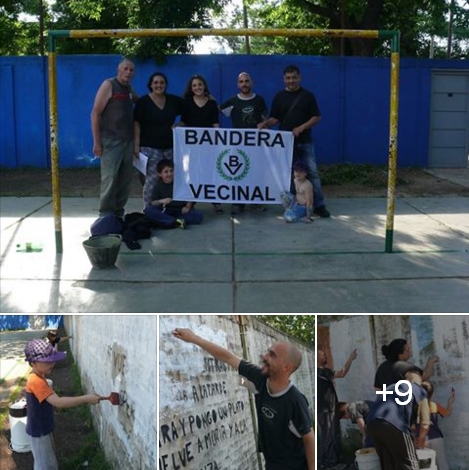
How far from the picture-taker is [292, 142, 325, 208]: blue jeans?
29.8 feet

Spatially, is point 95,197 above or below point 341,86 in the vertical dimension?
below

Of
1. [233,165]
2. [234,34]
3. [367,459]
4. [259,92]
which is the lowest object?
[367,459]

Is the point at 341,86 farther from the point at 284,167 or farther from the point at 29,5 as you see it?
the point at 29,5

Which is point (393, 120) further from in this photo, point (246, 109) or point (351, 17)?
point (351, 17)

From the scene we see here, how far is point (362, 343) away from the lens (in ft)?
12.7

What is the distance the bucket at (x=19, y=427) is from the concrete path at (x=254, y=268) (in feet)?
5.42

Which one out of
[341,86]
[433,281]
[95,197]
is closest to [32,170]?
[95,197]

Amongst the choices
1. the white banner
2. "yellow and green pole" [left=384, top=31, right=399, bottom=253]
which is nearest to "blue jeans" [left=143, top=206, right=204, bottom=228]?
the white banner

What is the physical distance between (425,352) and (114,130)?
199 inches

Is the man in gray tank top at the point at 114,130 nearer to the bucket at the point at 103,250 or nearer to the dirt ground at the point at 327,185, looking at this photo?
the bucket at the point at 103,250

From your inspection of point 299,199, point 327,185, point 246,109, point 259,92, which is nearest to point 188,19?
point 259,92

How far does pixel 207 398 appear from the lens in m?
3.54

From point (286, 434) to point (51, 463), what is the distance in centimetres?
135

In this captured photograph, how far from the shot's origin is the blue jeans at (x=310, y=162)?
909 centimetres
